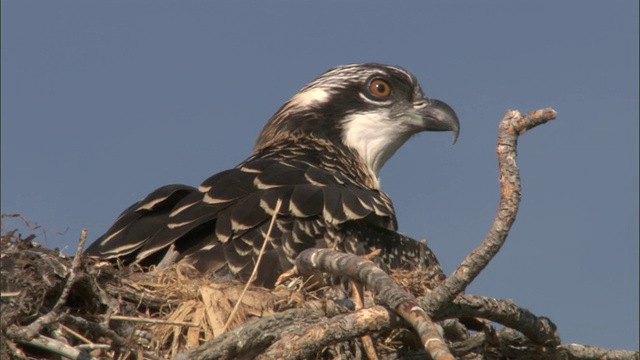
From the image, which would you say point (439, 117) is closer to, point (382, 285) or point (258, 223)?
point (258, 223)

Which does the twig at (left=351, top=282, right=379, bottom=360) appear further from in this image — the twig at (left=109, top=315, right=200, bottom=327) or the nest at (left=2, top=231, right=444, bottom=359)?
the twig at (left=109, top=315, right=200, bottom=327)

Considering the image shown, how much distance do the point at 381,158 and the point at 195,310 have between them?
4378mm

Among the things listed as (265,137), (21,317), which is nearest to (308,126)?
(265,137)

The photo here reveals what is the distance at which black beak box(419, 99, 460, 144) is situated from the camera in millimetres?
9477

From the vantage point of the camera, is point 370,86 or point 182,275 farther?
point 370,86

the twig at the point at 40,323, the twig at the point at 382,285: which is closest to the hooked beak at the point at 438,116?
the twig at the point at 382,285

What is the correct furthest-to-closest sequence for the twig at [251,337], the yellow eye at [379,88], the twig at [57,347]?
the yellow eye at [379,88] < the twig at [251,337] < the twig at [57,347]

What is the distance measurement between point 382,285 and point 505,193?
670mm

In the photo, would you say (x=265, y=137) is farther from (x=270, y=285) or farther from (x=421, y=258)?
(x=270, y=285)

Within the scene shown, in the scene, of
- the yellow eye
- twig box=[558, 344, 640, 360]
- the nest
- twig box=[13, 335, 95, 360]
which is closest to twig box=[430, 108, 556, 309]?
the nest

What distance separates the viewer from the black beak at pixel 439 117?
9.48m

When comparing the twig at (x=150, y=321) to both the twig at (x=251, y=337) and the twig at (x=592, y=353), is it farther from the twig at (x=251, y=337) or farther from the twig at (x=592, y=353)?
the twig at (x=592, y=353)

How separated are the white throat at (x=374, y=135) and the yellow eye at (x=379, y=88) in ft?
0.49

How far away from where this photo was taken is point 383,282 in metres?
4.99
